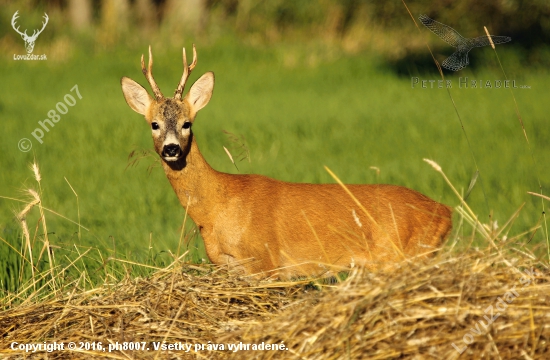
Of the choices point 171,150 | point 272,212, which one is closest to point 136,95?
point 171,150

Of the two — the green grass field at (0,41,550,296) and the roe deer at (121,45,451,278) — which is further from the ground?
the roe deer at (121,45,451,278)

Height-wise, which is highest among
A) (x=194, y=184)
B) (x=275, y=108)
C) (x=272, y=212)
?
(x=194, y=184)

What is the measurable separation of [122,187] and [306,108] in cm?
676

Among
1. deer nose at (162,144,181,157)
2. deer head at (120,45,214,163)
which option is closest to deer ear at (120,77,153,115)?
deer head at (120,45,214,163)

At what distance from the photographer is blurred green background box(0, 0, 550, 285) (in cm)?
945

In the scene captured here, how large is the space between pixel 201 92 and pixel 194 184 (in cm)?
76

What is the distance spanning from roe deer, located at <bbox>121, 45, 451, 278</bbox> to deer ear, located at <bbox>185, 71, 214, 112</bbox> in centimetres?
9

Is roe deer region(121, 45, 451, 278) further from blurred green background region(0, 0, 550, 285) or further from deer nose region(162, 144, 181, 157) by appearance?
blurred green background region(0, 0, 550, 285)

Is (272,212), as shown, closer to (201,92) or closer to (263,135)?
(201,92)

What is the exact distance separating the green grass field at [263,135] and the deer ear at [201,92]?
0.63 metres

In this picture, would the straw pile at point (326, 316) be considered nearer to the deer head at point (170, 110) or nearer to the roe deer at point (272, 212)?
the roe deer at point (272, 212)

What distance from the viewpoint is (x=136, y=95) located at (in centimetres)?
622

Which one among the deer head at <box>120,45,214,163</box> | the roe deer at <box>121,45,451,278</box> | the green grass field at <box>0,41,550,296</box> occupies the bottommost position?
the green grass field at <box>0,41,550,296</box>

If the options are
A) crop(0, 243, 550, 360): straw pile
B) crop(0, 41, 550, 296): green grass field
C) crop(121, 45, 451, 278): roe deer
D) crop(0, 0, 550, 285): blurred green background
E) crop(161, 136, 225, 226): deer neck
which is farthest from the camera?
crop(0, 0, 550, 285): blurred green background
